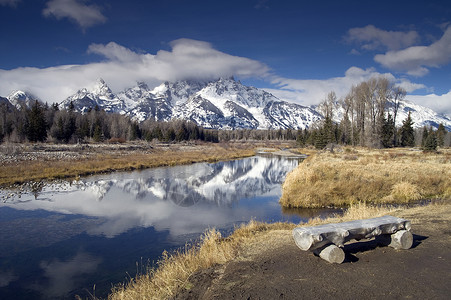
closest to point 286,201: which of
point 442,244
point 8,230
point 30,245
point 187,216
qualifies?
point 187,216

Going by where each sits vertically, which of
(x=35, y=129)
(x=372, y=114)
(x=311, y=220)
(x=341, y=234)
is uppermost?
(x=372, y=114)

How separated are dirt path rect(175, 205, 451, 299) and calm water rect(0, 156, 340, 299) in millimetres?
4137

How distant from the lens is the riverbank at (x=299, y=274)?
560 centimetres

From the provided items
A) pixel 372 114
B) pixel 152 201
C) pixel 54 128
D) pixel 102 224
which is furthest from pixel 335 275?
pixel 54 128

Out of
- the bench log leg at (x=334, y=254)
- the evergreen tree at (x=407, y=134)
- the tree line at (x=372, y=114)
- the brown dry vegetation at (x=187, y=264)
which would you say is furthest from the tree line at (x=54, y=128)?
the evergreen tree at (x=407, y=134)

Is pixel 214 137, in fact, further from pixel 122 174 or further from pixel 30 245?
pixel 30 245

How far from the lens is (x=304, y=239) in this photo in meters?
6.58

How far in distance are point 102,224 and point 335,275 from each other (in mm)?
12342

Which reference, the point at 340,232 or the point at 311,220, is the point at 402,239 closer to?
the point at 340,232

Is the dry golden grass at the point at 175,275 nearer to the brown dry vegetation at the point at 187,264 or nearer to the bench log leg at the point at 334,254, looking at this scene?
the brown dry vegetation at the point at 187,264

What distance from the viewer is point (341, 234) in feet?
21.9

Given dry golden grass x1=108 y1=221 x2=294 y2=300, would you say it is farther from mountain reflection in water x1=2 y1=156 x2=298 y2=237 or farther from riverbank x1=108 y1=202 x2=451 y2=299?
mountain reflection in water x1=2 y1=156 x2=298 y2=237

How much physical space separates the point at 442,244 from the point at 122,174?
3056 cm

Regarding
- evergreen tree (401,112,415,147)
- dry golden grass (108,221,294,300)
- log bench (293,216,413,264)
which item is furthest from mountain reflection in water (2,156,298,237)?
evergreen tree (401,112,415,147)
